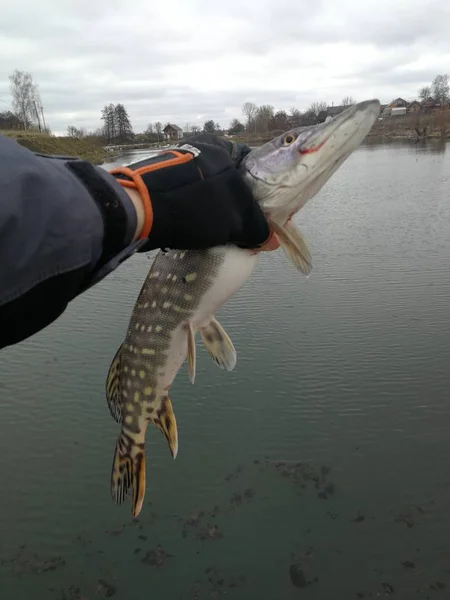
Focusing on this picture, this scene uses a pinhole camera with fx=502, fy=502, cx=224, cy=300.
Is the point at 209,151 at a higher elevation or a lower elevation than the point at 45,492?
higher

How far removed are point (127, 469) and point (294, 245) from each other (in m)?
1.53

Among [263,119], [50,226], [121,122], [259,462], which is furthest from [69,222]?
[121,122]

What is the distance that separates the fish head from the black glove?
0.62 feet

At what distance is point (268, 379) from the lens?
638 centimetres

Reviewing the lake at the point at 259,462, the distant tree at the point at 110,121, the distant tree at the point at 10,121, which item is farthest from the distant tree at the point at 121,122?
the lake at the point at 259,462

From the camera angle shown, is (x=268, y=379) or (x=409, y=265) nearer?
(x=268, y=379)

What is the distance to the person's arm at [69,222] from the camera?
1.08m

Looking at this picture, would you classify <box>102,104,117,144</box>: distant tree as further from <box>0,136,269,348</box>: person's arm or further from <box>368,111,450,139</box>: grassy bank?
<box>0,136,269,348</box>: person's arm

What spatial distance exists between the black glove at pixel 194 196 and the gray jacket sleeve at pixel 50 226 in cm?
18

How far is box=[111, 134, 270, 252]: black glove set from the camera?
153 centimetres

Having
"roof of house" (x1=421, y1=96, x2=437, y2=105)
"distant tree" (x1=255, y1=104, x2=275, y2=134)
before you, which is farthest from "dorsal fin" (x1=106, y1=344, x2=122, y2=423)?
"roof of house" (x1=421, y1=96, x2=437, y2=105)

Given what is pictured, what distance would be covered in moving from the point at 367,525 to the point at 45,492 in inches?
117

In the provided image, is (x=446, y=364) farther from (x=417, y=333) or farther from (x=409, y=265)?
(x=409, y=265)

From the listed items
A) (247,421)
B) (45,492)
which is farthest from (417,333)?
(45,492)
